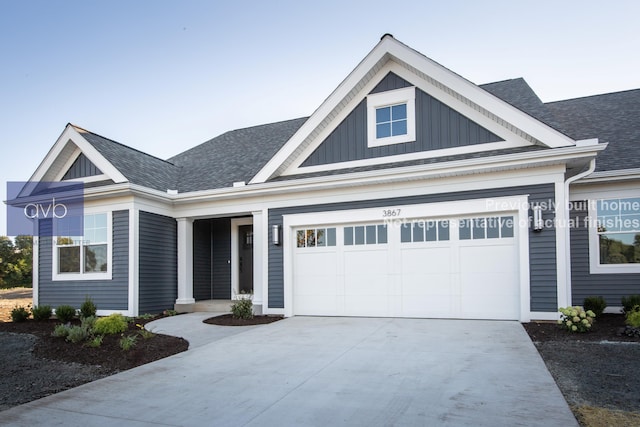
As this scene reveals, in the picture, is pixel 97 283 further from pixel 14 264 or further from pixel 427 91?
pixel 14 264

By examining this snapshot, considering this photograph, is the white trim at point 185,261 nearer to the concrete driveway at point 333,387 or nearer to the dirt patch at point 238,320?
the dirt patch at point 238,320

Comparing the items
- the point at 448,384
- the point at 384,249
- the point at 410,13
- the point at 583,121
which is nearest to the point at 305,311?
the point at 384,249

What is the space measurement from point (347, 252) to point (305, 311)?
1.81 m

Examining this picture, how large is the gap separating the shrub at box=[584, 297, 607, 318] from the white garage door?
5.27ft

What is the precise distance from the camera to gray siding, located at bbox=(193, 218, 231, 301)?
43.9ft

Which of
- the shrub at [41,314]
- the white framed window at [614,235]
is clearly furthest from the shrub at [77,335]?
the white framed window at [614,235]

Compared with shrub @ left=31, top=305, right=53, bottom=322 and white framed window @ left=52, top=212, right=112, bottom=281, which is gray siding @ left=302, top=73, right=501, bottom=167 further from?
shrub @ left=31, top=305, right=53, bottom=322

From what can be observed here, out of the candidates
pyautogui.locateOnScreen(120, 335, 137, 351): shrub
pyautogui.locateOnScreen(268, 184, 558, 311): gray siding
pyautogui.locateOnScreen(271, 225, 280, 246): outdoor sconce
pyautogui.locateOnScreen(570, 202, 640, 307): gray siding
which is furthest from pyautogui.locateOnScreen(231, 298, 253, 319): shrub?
pyautogui.locateOnScreen(570, 202, 640, 307): gray siding

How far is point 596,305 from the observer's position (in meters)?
9.05

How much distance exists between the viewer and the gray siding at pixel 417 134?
9.77 meters

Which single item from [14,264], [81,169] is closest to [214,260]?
[81,169]

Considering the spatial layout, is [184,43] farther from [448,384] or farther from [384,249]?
[448,384]

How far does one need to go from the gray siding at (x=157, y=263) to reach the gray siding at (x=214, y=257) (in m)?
0.92

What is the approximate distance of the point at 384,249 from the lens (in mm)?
10078
